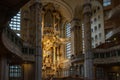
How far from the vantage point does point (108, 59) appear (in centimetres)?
4175

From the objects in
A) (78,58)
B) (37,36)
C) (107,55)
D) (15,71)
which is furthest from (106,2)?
(15,71)

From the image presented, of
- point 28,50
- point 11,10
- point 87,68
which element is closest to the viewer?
point 11,10

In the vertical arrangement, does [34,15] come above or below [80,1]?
below

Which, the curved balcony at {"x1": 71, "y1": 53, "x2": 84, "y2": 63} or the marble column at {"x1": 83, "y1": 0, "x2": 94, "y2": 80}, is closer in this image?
the marble column at {"x1": 83, "y1": 0, "x2": 94, "y2": 80}

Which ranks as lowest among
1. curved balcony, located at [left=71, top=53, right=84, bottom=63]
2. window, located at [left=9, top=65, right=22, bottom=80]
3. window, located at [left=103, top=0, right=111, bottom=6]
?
window, located at [left=9, top=65, right=22, bottom=80]

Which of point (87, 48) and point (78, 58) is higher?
point (87, 48)

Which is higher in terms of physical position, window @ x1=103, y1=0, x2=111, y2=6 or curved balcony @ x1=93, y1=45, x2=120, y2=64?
window @ x1=103, y1=0, x2=111, y2=6

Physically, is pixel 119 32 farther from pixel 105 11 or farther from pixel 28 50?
pixel 28 50

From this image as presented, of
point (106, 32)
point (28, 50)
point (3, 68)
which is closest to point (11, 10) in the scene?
point (3, 68)

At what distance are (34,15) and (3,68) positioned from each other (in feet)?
56.9

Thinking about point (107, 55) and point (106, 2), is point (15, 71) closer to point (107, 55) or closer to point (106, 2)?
point (107, 55)

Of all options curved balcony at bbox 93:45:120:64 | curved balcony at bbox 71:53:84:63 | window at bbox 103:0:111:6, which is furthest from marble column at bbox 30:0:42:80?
window at bbox 103:0:111:6

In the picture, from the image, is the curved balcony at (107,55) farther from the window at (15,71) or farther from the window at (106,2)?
the window at (15,71)

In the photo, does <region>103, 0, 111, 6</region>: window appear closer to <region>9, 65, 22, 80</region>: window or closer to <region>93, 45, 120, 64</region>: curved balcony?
<region>93, 45, 120, 64</region>: curved balcony
